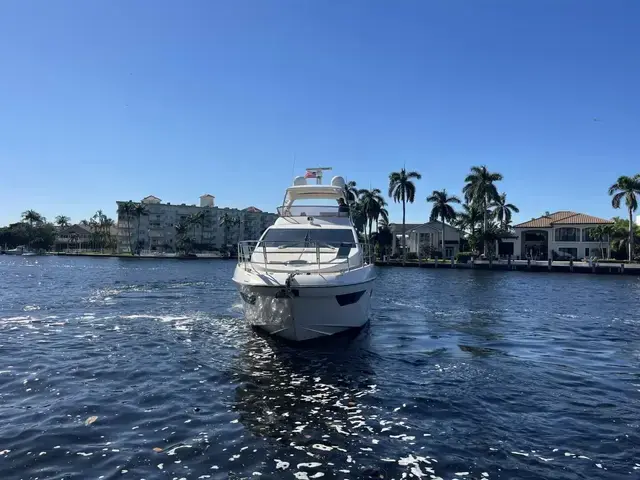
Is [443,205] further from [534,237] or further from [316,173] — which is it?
[316,173]

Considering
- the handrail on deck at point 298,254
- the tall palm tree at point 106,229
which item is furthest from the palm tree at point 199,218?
the handrail on deck at point 298,254

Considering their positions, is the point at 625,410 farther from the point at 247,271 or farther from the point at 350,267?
the point at 247,271

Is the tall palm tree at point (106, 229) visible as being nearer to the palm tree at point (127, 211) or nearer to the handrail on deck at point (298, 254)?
the palm tree at point (127, 211)

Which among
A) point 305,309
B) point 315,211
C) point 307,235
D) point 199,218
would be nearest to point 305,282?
point 305,309

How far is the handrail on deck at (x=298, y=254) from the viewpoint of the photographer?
1367cm

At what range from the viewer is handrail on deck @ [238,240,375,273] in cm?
1367

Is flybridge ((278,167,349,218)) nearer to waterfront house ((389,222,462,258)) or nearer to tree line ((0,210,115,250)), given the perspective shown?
waterfront house ((389,222,462,258))

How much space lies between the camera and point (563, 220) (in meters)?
79.9

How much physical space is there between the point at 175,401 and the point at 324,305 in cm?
475

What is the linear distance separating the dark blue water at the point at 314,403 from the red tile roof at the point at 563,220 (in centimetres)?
6905

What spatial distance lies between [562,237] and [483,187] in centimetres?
1803

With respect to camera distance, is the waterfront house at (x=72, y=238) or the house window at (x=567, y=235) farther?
the waterfront house at (x=72, y=238)

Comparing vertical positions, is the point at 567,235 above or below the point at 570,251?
above

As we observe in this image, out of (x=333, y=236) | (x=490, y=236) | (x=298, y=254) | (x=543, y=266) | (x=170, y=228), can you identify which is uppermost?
(x=170, y=228)
